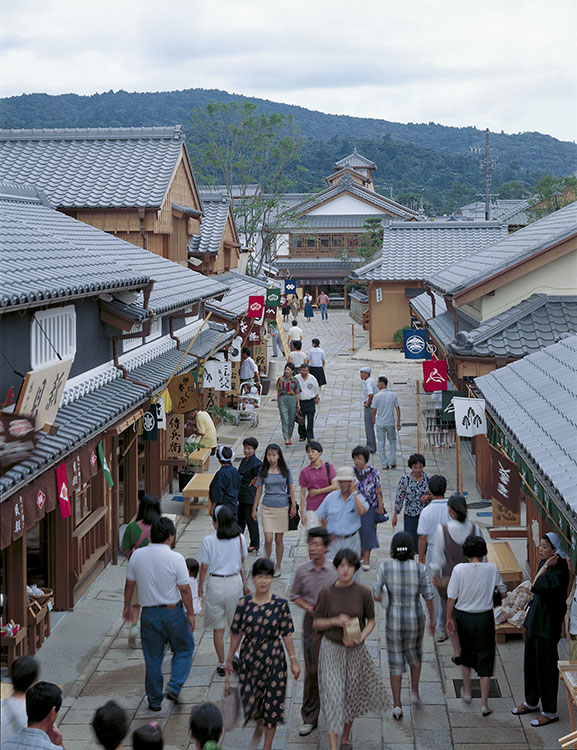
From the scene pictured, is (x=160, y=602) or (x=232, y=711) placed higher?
(x=160, y=602)

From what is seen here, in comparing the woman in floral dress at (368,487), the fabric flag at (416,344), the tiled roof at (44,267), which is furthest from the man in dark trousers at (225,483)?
the fabric flag at (416,344)

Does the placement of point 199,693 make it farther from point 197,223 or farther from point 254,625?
point 197,223

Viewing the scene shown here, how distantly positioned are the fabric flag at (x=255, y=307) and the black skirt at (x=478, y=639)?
18467 millimetres

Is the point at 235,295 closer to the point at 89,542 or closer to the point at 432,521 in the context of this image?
the point at 89,542

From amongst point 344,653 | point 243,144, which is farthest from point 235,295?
point 344,653

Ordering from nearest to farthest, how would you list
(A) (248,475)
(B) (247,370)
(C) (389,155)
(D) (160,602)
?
(D) (160,602), (A) (248,475), (B) (247,370), (C) (389,155)

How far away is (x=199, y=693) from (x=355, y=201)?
63.1 meters

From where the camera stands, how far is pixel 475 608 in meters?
8.02

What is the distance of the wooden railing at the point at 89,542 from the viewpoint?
11.2 m

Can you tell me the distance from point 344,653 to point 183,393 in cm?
986

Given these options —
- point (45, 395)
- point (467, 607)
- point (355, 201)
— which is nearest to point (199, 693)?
point (467, 607)

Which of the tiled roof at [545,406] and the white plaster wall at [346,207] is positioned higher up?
the white plaster wall at [346,207]

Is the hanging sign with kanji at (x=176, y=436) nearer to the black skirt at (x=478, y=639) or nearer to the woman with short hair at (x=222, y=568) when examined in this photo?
the woman with short hair at (x=222, y=568)

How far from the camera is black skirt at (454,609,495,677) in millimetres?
8062
